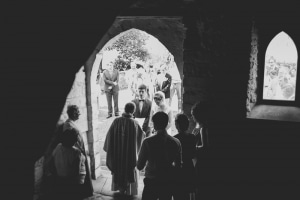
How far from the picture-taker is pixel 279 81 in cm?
423

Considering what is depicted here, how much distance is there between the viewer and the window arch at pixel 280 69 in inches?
164

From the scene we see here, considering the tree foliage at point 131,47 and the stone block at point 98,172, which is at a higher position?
the tree foliage at point 131,47

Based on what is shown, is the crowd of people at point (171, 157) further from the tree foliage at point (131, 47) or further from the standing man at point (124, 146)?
the tree foliage at point (131, 47)

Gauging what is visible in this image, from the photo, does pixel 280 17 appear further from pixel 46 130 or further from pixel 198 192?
pixel 46 130

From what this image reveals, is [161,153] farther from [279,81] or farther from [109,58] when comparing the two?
[109,58]

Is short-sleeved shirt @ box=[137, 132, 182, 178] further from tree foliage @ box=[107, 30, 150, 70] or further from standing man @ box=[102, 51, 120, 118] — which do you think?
tree foliage @ box=[107, 30, 150, 70]

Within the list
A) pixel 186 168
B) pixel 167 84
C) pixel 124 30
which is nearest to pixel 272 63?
pixel 186 168

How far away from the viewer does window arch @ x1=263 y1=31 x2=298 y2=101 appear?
13.7 feet

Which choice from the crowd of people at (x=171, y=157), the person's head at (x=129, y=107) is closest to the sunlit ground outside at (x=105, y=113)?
the person's head at (x=129, y=107)

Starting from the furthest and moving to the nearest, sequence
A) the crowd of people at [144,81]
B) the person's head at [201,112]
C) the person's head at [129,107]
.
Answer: the crowd of people at [144,81] < the person's head at [129,107] < the person's head at [201,112]

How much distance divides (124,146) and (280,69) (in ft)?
8.58

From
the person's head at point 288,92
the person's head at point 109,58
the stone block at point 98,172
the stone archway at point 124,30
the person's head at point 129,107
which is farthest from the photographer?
the person's head at point 109,58

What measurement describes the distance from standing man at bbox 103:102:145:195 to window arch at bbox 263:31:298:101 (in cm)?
205

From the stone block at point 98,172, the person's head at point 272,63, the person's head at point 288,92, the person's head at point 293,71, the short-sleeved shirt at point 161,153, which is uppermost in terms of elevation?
the person's head at point 272,63
